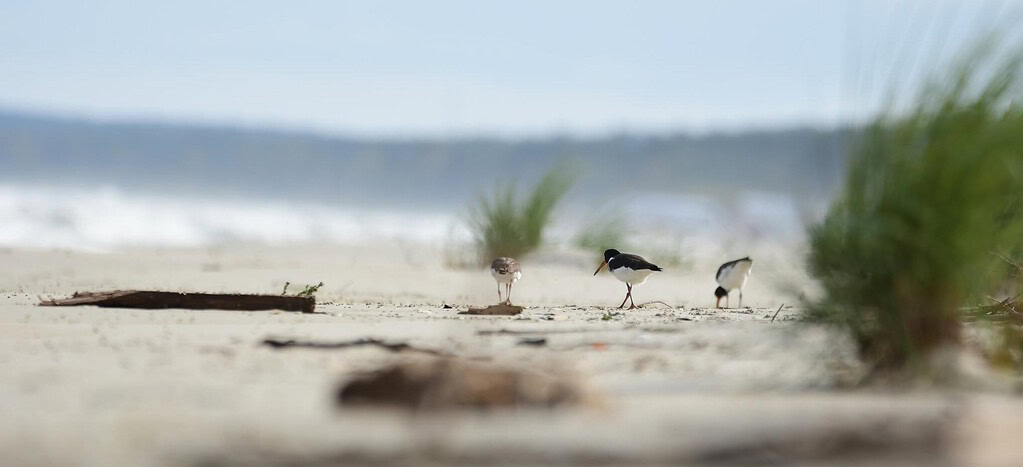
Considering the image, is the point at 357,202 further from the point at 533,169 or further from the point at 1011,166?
the point at 1011,166

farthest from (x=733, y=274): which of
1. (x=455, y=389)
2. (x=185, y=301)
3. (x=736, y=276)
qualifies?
(x=455, y=389)

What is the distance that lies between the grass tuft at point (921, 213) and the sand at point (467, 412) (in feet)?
0.63

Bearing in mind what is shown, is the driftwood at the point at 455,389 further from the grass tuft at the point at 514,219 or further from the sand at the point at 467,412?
the grass tuft at the point at 514,219

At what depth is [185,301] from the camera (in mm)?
6707

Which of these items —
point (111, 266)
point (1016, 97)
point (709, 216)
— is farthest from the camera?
point (709, 216)

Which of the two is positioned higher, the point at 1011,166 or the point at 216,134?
the point at 216,134

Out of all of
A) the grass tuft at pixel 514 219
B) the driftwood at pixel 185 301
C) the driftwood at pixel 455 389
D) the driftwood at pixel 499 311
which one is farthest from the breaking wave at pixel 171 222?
the driftwood at pixel 455 389

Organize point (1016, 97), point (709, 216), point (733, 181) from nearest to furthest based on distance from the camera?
point (1016, 97), point (709, 216), point (733, 181)

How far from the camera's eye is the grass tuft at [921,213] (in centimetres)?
398

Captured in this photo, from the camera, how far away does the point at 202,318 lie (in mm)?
6238

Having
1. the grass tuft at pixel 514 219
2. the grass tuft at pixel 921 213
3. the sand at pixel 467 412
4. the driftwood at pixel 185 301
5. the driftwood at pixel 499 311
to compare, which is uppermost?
the grass tuft at pixel 514 219

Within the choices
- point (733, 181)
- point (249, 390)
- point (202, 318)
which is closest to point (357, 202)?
point (733, 181)

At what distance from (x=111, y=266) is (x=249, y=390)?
314 inches

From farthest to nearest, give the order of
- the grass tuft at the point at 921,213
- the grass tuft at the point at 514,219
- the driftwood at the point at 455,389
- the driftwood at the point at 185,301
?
the grass tuft at the point at 514,219, the driftwood at the point at 185,301, the grass tuft at the point at 921,213, the driftwood at the point at 455,389
